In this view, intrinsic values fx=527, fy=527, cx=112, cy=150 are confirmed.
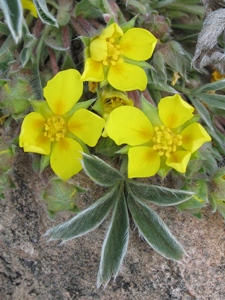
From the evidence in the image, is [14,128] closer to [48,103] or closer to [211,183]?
[48,103]

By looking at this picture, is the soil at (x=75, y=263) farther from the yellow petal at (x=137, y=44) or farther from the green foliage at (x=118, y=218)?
the yellow petal at (x=137, y=44)

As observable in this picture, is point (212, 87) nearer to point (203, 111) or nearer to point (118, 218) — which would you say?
point (203, 111)

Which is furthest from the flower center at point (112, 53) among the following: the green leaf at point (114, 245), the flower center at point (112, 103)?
the green leaf at point (114, 245)

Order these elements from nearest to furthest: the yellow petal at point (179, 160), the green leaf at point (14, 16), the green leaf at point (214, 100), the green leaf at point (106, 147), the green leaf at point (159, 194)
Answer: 1. the green leaf at point (14, 16)
2. the yellow petal at point (179, 160)
3. the green leaf at point (159, 194)
4. the green leaf at point (106, 147)
5. the green leaf at point (214, 100)

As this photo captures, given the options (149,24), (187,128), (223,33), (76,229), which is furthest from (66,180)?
(223,33)

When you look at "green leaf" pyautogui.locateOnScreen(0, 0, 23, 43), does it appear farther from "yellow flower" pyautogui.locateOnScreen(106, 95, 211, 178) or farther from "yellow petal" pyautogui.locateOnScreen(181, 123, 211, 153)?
"yellow petal" pyautogui.locateOnScreen(181, 123, 211, 153)

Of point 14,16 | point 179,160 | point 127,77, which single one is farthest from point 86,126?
point 14,16

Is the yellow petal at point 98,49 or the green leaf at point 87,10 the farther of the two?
the green leaf at point 87,10
